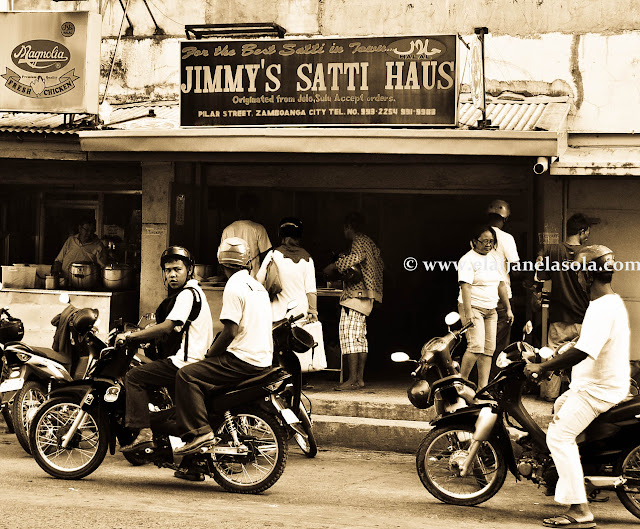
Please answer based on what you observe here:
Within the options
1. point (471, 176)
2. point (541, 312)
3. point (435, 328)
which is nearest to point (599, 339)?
point (541, 312)

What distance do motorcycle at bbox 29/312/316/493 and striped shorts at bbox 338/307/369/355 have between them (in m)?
2.94

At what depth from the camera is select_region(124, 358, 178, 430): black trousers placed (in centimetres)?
718

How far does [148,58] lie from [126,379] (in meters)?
6.31

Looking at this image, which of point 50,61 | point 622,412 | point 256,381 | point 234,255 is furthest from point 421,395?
point 50,61

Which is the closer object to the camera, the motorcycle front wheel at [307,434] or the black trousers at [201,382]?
the black trousers at [201,382]

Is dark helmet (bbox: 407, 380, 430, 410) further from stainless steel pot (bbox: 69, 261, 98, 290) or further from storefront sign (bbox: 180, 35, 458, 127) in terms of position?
stainless steel pot (bbox: 69, 261, 98, 290)

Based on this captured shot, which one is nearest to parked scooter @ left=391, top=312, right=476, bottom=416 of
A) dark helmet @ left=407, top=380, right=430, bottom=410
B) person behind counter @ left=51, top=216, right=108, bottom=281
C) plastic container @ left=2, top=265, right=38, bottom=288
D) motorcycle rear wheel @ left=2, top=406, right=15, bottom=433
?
dark helmet @ left=407, top=380, right=430, bottom=410

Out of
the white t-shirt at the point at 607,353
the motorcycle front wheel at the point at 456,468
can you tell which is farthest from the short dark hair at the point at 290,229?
the white t-shirt at the point at 607,353

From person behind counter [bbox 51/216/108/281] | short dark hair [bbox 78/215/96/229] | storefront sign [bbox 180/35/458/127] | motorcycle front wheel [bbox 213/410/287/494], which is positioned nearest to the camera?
motorcycle front wheel [bbox 213/410/287/494]

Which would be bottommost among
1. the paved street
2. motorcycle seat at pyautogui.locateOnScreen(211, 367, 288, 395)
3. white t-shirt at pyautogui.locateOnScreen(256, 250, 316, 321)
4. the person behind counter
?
the paved street

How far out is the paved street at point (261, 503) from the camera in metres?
6.21

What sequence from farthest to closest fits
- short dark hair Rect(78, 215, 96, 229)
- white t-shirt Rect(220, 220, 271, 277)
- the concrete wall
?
short dark hair Rect(78, 215, 96, 229)
the concrete wall
white t-shirt Rect(220, 220, 271, 277)

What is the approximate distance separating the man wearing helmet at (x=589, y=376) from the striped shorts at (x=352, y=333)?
4.14 metres

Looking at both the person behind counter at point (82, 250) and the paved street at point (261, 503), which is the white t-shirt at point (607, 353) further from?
the person behind counter at point (82, 250)
